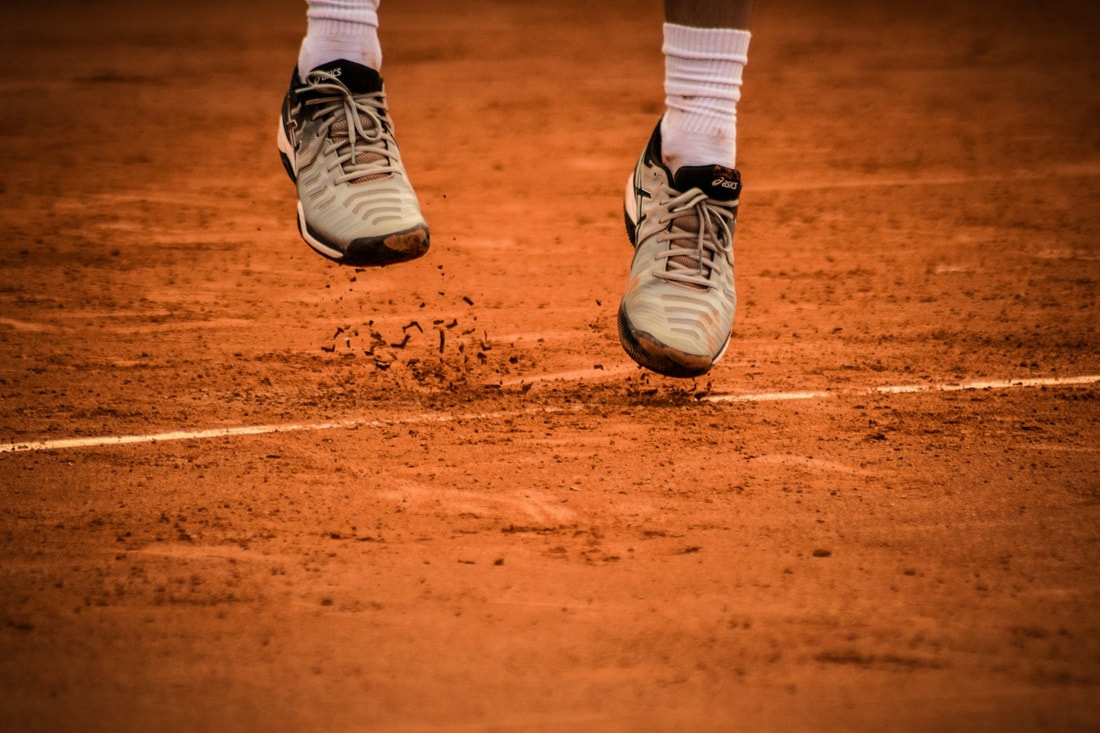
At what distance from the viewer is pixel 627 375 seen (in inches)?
122

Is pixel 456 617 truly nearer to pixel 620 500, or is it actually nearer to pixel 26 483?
pixel 620 500

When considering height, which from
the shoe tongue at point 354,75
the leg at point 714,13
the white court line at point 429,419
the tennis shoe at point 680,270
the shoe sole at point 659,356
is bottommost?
the white court line at point 429,419

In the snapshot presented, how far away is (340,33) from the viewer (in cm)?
246

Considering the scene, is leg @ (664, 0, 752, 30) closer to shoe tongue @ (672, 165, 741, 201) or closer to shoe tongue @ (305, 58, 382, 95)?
shoe tongue @ (672, 165, 741, 201)

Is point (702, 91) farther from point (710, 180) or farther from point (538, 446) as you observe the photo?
point (538, 446)

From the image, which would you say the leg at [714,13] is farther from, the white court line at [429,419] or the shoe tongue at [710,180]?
the white court line at [429,419]

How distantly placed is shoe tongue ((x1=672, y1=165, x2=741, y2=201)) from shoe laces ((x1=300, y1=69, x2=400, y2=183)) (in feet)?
1.87

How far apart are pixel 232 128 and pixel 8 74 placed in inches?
67.0

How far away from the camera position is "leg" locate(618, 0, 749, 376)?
7.60 ft

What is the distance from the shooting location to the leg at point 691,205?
232 cm

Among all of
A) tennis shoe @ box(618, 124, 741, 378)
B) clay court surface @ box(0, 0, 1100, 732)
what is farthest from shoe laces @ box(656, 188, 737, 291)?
clay court surface @ box(0, 0, 1100, 732)

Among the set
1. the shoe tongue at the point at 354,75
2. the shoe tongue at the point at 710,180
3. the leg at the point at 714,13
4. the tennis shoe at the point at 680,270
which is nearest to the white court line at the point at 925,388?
the tennis shoe at the point at 680,270

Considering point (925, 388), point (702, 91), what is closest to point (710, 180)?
point (702, 91)

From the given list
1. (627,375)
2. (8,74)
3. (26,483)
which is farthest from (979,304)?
(8,74)
